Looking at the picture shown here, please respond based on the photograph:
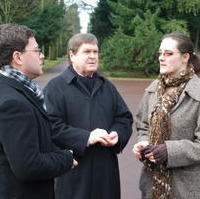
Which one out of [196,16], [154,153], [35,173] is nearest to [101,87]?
[154,153]

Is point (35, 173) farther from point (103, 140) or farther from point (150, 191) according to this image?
point (150, 191)

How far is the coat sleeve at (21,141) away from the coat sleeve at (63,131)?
974 mm

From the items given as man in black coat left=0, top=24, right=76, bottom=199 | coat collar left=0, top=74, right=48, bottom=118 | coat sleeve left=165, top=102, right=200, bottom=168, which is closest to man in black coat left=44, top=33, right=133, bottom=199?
coat sleeve left=165, top=102, right=200, bottom=168

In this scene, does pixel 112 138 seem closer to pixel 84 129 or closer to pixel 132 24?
pixel 84 129

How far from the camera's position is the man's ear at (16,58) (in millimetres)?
2824

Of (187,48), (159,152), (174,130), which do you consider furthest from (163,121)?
(187,48)

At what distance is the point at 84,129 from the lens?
12.4 feet

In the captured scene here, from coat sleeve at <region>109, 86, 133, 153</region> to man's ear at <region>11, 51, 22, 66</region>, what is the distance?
1.24 m

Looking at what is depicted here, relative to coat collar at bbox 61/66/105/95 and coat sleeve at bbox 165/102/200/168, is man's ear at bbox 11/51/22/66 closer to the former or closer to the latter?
coat collar at bbox 61/66/105/95

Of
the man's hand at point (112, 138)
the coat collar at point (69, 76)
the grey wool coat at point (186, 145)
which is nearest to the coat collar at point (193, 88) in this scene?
the grey wool coat at point (186, 145)

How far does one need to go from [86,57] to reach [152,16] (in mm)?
23592

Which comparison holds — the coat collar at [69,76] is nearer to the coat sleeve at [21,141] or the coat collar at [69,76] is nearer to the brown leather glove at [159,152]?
the brown leather glove at [159,152]

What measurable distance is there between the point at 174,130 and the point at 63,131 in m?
0.86

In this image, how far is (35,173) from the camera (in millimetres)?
2676
